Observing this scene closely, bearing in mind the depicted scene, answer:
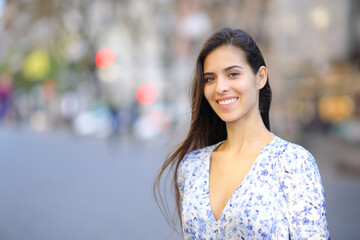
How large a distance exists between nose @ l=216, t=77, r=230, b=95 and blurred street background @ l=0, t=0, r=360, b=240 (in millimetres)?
400

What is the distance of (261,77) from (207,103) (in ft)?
0.98

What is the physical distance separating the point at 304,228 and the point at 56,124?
29696 millimetres

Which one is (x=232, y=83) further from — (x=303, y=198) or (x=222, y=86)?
(x=303, y=198)

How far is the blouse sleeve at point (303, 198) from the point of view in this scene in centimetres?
163

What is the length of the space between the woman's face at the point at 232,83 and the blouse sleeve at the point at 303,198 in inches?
12.6

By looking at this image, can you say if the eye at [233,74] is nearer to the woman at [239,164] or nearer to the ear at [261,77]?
the woman at [239,164]

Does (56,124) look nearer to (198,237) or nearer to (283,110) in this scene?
(283,110)

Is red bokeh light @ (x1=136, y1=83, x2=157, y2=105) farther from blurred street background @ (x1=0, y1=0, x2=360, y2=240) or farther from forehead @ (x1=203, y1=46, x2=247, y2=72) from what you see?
forehead @ (x1=203, y1=46, x2=247, y2=72)

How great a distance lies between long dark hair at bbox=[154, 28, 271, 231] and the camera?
190 cm

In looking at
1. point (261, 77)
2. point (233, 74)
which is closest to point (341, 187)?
point (261, 77)

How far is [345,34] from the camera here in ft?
53.7

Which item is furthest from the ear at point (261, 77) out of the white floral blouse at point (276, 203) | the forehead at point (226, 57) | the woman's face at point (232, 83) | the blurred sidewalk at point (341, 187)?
the blurred sidewalk at point (341, 187)

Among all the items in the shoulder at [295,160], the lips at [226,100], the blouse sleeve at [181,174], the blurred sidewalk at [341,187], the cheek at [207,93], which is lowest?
the blurred sidewalk at [341,187]

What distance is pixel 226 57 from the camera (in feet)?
6.16
